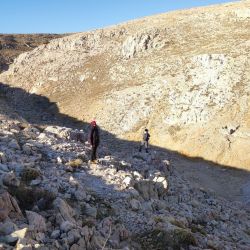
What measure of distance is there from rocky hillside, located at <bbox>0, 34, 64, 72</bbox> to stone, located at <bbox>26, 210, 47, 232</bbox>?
6979cm

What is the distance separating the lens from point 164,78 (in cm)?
4575

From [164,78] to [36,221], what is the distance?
117 feet

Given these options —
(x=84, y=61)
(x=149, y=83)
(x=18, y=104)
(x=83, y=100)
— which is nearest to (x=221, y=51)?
(x=149, y=83)

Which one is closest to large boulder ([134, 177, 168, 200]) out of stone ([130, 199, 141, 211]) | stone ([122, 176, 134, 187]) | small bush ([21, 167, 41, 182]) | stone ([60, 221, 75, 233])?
stone ([122, 176, 134, 187])

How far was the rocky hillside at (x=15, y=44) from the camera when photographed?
8477 centimetres

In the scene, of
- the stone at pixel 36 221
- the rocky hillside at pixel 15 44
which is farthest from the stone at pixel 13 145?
the rocky hillside at pixel 15 44

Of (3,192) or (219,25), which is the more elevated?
(219,25)

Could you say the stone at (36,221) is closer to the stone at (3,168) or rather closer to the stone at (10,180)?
the stone at (10,180)

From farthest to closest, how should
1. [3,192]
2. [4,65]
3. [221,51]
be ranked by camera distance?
[4,65] → [221,51] → [3,192]

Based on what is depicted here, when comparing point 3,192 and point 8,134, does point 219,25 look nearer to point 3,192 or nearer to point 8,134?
point 8,134

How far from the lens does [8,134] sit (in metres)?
19.1

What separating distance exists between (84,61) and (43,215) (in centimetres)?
4674

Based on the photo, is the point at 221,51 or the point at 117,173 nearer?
the point at 117,173

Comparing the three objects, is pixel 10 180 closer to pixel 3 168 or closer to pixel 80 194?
pixel 3 168
